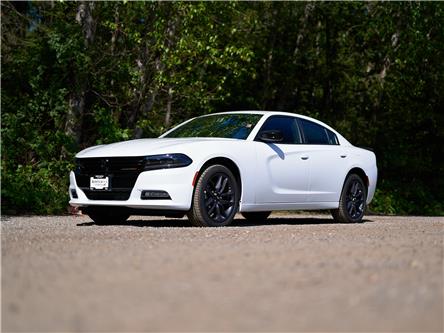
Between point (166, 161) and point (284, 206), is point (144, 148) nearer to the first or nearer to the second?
point (166, 161)

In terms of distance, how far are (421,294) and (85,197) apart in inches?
238

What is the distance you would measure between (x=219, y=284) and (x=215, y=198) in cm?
470

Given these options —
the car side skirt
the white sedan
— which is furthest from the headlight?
the car side skirt

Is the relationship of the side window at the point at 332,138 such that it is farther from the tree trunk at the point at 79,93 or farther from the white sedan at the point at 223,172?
the tree trunk at the point at 79,93

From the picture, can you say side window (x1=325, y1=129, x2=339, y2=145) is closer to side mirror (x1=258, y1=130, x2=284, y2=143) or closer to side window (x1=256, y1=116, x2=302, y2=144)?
side window (x1=256, y1=116, x2=302, y2=144)

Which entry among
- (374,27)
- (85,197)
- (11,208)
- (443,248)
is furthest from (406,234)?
(374,27)

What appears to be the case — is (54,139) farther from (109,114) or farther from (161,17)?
(161,17)

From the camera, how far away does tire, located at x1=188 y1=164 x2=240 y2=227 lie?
9305 mm

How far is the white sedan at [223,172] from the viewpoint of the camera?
9.23m

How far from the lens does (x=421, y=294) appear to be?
4582 millimetres

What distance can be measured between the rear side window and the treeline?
14.7 ft

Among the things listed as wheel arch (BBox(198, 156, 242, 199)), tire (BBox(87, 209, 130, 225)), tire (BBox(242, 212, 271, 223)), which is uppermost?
wheel arch (BBox(198, 156, 242, 199))

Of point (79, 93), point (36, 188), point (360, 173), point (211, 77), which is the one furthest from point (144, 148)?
point (211, 77)

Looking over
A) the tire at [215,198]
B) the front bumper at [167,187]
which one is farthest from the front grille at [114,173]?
the tire at [215,198]
